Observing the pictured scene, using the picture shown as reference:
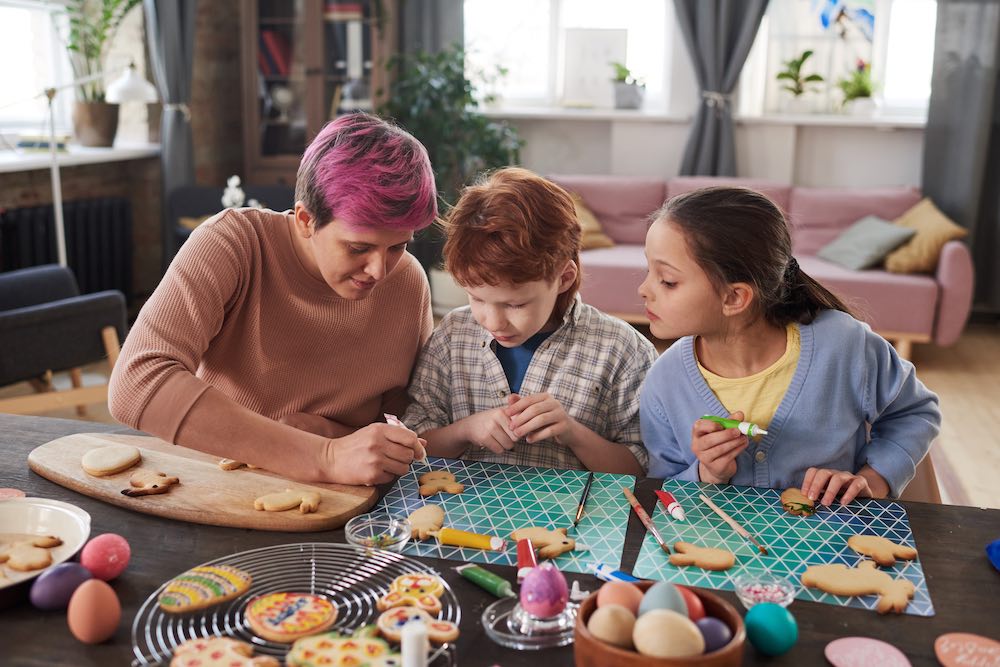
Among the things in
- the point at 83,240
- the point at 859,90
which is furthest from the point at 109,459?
the point at 859,90

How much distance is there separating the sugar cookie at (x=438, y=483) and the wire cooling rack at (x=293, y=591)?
0.66ft

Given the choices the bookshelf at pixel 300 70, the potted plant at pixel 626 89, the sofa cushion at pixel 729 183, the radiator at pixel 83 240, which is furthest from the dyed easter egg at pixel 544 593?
the potted plant at pixel 626 89

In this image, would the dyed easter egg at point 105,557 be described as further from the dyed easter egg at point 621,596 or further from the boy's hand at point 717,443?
the boy's hand at point 717,443

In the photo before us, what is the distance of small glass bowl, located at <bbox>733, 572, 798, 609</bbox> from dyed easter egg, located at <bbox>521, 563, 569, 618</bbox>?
0.21 metres

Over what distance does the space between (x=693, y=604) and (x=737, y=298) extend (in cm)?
→ 77

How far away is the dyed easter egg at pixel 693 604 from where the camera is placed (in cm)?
97

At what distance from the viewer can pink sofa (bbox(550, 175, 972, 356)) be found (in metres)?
5.10

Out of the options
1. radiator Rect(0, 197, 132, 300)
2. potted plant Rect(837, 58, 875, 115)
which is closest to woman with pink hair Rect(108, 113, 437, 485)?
radiator Rect(0, 197, 132, 300)

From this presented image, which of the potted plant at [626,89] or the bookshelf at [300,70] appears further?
the potted plant at [626,89]

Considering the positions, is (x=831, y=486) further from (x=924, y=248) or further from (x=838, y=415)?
(x=924, y=248)

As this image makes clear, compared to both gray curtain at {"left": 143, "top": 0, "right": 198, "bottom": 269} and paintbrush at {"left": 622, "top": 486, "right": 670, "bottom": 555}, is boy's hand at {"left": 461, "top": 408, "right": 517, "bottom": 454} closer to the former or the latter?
paintbrush at {"left": 622, "top": 486, "right": 670, "bottom": 555}

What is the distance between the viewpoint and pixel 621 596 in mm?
975

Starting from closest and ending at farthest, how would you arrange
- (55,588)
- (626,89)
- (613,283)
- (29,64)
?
(55,588) → (29,64) → (613,283) → (626,89)

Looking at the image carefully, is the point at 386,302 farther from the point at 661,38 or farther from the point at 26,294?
the point at 661,38
